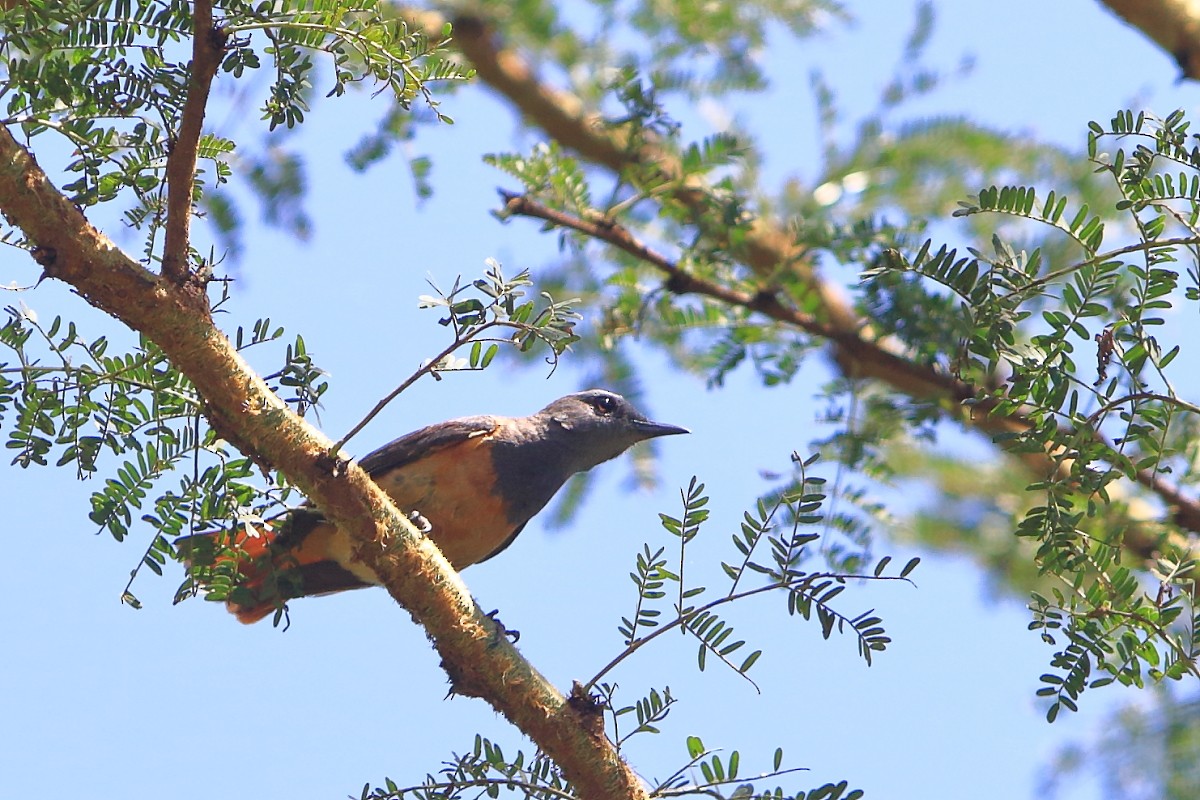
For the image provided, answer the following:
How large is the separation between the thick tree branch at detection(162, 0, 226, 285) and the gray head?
312cm

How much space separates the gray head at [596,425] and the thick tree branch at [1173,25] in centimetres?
279

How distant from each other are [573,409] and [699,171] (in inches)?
55.4

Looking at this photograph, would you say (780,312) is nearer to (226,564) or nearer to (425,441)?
(425,441)

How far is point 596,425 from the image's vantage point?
6.46m

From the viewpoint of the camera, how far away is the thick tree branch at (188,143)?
3008 mm

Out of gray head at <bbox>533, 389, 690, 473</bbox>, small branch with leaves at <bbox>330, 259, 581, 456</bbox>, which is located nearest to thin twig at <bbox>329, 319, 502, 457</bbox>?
small branch with leaves at <bbox>330, 259, 581, 456</bbox>

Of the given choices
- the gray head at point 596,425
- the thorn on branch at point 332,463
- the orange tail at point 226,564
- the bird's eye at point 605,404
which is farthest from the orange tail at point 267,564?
the bird's eye at point 605,404

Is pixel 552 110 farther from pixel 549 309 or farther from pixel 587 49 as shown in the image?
pixel 549 309

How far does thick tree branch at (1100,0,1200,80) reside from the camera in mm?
4875

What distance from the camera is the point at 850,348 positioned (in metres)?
5.80

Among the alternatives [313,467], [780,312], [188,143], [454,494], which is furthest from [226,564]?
[780,312]

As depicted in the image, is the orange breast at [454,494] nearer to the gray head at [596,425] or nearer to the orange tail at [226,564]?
the gray head at [596,425]

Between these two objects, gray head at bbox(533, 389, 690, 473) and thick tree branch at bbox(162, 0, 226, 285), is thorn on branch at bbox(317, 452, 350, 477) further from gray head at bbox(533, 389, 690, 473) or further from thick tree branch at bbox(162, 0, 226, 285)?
gray head at bbox(533, 389, 690, 473)

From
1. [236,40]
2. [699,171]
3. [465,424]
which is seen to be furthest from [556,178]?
[236,40]
